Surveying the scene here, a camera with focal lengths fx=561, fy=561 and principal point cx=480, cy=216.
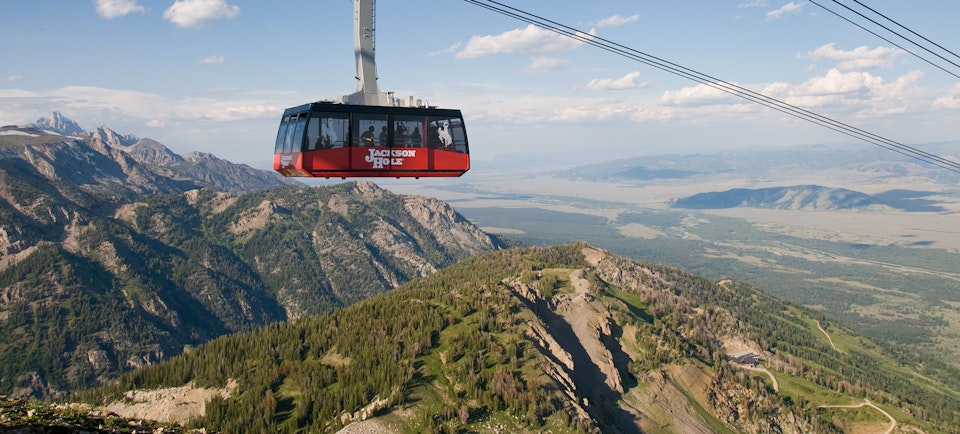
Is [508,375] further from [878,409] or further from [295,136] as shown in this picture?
[878,409]

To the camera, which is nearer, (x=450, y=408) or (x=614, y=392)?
(x=450, y=408)

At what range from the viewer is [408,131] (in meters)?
47.8

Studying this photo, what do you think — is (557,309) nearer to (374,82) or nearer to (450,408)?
(450,408)

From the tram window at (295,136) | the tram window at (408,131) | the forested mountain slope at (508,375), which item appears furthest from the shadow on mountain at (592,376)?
the tram window at (295,136)

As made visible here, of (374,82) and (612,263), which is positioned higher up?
(374,82)

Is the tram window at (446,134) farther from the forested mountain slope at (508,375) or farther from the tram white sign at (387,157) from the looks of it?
the forested mountain slope at (508,375)

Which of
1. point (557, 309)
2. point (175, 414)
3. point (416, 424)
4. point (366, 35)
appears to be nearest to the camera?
→ point (366, 35)

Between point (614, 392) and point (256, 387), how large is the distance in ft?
205

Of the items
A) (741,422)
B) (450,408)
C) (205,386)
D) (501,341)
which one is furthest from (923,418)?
(205,386)

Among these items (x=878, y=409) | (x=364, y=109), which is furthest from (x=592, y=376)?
(x=364, y=109)

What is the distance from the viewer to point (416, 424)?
75438 mm

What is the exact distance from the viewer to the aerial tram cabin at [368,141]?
44.8 metres

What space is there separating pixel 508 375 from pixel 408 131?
52093mm

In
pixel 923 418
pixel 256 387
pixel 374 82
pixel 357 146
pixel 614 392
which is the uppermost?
pixel 374 82
